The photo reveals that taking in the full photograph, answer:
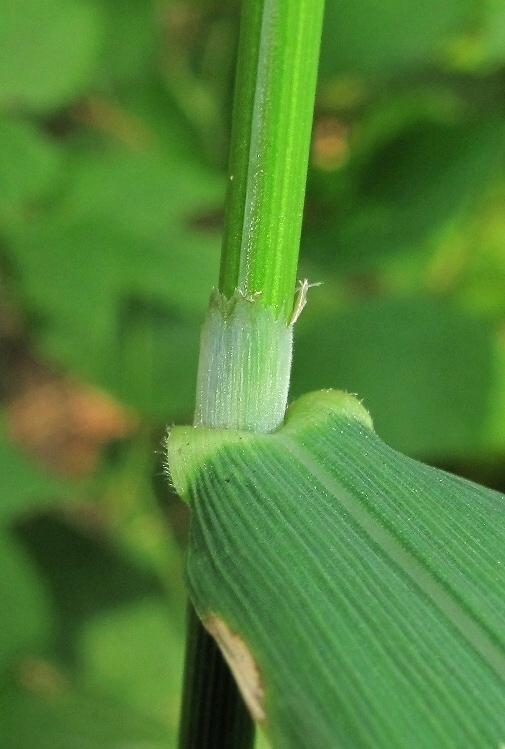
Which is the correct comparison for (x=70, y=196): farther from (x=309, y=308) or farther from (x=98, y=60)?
(x=309, y=308)

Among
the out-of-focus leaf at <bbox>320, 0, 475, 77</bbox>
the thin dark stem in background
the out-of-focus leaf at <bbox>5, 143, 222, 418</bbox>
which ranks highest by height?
the out-of-focus leaf at <bbox>320, 0, 475, 77</bbox>

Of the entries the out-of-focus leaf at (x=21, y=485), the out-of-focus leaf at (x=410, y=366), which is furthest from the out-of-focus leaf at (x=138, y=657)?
the out-of-focus leaf at (x=410, y=366)

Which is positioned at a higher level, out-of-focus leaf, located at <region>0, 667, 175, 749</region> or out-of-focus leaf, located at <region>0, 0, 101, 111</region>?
out-of-focus leaf, located at <region>0, 0, 101, 111</region>

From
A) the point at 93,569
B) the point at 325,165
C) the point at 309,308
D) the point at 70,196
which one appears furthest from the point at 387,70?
the point at 93,569

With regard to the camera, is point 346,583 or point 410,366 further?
point 410,366

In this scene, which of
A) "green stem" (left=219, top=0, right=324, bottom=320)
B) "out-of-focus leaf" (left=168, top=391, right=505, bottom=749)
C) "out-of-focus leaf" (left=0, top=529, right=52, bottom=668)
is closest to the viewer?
"out-of-focus leaf" (left=168, top=391, right=505, bottom=749)

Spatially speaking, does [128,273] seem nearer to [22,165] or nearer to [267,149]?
[22,165]

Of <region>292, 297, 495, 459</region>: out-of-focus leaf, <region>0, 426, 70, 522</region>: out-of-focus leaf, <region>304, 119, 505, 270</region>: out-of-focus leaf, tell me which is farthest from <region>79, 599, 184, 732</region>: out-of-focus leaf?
<region>304, 119, 505, 270</region>: out-of-focus leaf

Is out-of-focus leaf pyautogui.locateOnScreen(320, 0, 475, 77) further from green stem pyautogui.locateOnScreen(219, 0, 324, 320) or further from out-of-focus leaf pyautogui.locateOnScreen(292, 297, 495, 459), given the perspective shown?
green stem pyautogui.locateOnScreen(219, 0, 324, 320)

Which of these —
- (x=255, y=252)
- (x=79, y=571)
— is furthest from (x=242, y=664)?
(x=79, y=571)
